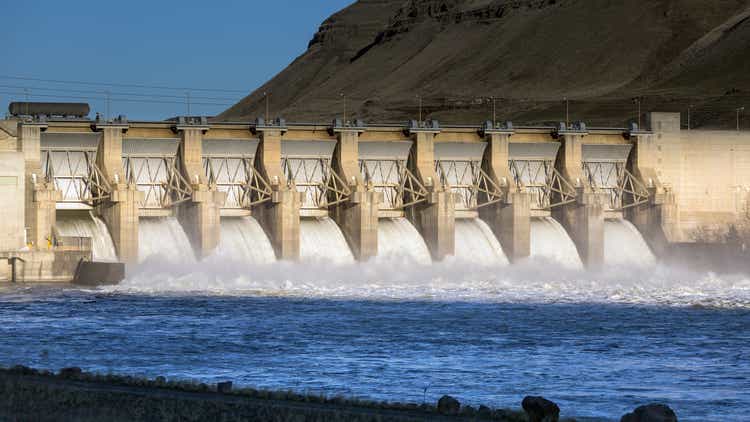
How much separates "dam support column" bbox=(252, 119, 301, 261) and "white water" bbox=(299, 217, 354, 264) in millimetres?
1706

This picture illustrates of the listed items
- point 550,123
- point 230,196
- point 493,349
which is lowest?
point 493,349

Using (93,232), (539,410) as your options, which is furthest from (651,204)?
(539,410)

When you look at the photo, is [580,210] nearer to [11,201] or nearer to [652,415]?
[11,201]

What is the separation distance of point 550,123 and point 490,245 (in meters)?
95.6

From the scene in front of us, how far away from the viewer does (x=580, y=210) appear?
86750 millimetres

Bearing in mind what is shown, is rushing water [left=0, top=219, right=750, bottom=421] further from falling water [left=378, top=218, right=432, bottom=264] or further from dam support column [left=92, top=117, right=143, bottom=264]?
dam support column [left=92, top=117, right=143, bottom=264]

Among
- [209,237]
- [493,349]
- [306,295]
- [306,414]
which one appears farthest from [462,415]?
[209,237]

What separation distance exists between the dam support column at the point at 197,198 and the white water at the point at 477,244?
581 inches

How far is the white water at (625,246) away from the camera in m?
89.1

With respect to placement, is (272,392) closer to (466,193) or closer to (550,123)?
(466,193)

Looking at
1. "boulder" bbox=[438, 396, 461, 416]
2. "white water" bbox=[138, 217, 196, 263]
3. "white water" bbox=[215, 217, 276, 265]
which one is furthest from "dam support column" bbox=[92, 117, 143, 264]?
"boulder" bbox=[438, 396, 461, 416]

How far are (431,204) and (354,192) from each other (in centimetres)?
481

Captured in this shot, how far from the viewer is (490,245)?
8519 cm

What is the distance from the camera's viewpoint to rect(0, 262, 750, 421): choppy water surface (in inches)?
1574
